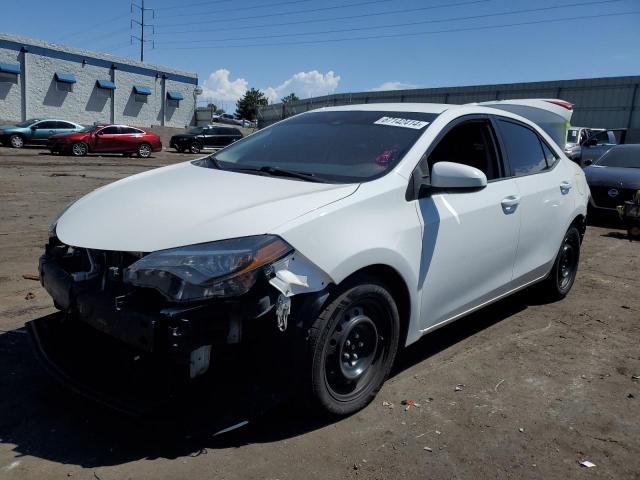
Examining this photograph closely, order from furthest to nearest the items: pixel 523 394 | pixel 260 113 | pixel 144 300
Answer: pixel 260 113 → pixel 523 394 → pixel 144 300

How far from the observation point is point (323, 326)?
2.63 metres

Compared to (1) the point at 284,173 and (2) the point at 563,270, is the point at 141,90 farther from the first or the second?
(1) the point at 284,173

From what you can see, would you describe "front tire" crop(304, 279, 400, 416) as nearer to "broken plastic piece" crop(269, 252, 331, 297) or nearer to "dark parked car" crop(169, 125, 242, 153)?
"broken plastic piece" crop(269, 252, 331, 297)

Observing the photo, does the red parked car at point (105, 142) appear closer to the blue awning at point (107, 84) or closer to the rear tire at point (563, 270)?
the blue awning at point (107, 84)

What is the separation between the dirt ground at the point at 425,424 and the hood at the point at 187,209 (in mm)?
920

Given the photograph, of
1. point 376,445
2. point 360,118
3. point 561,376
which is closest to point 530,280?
point 561,376

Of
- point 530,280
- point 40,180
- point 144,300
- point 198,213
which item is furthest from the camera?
point 40,180

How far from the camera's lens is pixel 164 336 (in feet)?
A: 7.70

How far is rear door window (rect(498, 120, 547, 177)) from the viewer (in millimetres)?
4219

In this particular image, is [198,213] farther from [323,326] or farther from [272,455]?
[272,455]

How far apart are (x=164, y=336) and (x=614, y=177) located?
10.2m

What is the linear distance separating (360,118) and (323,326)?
179 cm

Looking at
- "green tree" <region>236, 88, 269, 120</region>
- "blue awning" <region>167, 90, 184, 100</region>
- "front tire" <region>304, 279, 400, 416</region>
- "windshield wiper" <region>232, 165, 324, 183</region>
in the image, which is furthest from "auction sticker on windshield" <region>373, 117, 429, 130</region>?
"green tree" <region>236, 88, 269, 120</region>

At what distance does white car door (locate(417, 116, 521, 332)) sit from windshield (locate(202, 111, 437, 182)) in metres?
0.25
